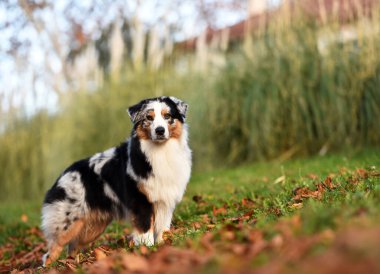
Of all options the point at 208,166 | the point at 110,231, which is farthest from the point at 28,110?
the point at 110,231

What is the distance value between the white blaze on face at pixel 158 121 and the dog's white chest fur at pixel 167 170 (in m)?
0.23

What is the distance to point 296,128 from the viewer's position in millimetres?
9188

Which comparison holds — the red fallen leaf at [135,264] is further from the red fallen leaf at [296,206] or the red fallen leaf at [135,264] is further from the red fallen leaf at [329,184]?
the red fallen leaf at [329,184]

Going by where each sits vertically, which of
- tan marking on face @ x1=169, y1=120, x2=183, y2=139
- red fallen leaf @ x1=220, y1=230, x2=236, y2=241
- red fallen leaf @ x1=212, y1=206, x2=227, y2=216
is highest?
tan marking on face @ x1=169, y1=120, x2=183, y2=139

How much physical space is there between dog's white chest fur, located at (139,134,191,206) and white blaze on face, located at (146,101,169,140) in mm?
228

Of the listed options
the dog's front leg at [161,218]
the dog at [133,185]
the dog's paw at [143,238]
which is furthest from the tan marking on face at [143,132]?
the dog's paw at [143,238]

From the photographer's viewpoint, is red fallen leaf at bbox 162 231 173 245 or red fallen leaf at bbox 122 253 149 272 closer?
red fallen leaf at bbox 122 253 149 272

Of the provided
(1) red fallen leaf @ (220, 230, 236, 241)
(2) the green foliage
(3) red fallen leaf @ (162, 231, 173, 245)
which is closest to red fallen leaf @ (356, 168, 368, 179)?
(3) red fallen leaf @ (162, 231, 173, 245)

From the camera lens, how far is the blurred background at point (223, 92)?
9.08 metres

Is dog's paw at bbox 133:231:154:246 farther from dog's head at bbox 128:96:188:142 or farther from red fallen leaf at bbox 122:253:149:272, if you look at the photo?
red fallen leaf at bbox 122:253:149:272

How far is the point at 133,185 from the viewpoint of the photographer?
4961mm

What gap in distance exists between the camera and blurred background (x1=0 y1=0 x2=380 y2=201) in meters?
9.08

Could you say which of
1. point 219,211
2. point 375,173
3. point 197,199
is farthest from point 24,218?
point 375,173

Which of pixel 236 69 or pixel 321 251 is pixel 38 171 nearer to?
pixel 236 69
